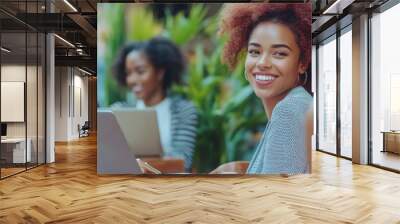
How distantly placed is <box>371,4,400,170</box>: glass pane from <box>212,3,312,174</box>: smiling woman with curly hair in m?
2.09

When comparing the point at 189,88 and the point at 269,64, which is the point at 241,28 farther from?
the point at 189,88

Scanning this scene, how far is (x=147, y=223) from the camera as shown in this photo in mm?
3896

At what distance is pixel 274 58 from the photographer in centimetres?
624

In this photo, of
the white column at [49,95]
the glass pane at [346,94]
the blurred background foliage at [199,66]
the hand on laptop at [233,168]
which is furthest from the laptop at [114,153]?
the glass pane at [346,94]

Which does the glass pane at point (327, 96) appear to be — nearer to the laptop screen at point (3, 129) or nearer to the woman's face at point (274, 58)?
the woman's face at point (274, 58)

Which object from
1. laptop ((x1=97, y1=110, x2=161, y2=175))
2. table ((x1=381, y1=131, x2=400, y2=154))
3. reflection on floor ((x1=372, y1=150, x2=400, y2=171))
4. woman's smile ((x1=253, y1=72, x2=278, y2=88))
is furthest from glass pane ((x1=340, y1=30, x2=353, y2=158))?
laptop ((x1=97, y1=110, x2=161, y2=175))

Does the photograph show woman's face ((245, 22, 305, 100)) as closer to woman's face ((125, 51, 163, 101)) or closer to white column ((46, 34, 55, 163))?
woman's face ((125, 51, 163, 101))

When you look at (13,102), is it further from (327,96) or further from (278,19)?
(327,96)

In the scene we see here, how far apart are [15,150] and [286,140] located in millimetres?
4745

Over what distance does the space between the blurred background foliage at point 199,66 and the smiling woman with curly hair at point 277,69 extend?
16 centimetres

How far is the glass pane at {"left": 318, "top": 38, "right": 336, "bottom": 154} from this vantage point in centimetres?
1058

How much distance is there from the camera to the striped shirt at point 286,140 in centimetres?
635

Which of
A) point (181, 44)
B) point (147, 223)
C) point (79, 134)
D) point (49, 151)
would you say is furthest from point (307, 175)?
point (79, 134)

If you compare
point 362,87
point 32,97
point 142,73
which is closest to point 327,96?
point 362,87
